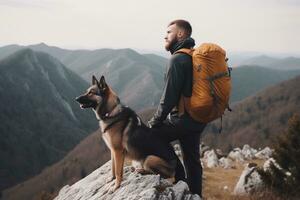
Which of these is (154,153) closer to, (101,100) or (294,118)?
(101,100)

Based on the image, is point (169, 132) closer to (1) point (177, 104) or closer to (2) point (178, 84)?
(1) point (177, 104)

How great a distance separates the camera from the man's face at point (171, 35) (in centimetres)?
816

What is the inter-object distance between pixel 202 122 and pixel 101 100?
2.13m

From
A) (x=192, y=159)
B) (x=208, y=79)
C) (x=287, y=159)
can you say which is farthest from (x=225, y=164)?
(x=208, y=79)

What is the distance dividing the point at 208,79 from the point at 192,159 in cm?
196

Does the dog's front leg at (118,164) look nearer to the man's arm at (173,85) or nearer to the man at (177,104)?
the man at (177,104)

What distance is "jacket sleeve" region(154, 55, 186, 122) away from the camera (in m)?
7.75

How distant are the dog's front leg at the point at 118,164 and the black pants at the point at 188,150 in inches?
35.8

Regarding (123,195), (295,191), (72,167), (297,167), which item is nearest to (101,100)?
(123,195)

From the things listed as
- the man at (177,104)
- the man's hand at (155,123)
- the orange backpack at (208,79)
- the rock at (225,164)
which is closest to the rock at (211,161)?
the rock at (225,164)

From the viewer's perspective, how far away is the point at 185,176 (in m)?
9.30

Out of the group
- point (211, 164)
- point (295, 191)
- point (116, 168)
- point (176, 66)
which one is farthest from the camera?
point (211, 164)

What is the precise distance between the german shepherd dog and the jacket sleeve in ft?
3.10

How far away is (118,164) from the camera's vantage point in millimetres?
8711
